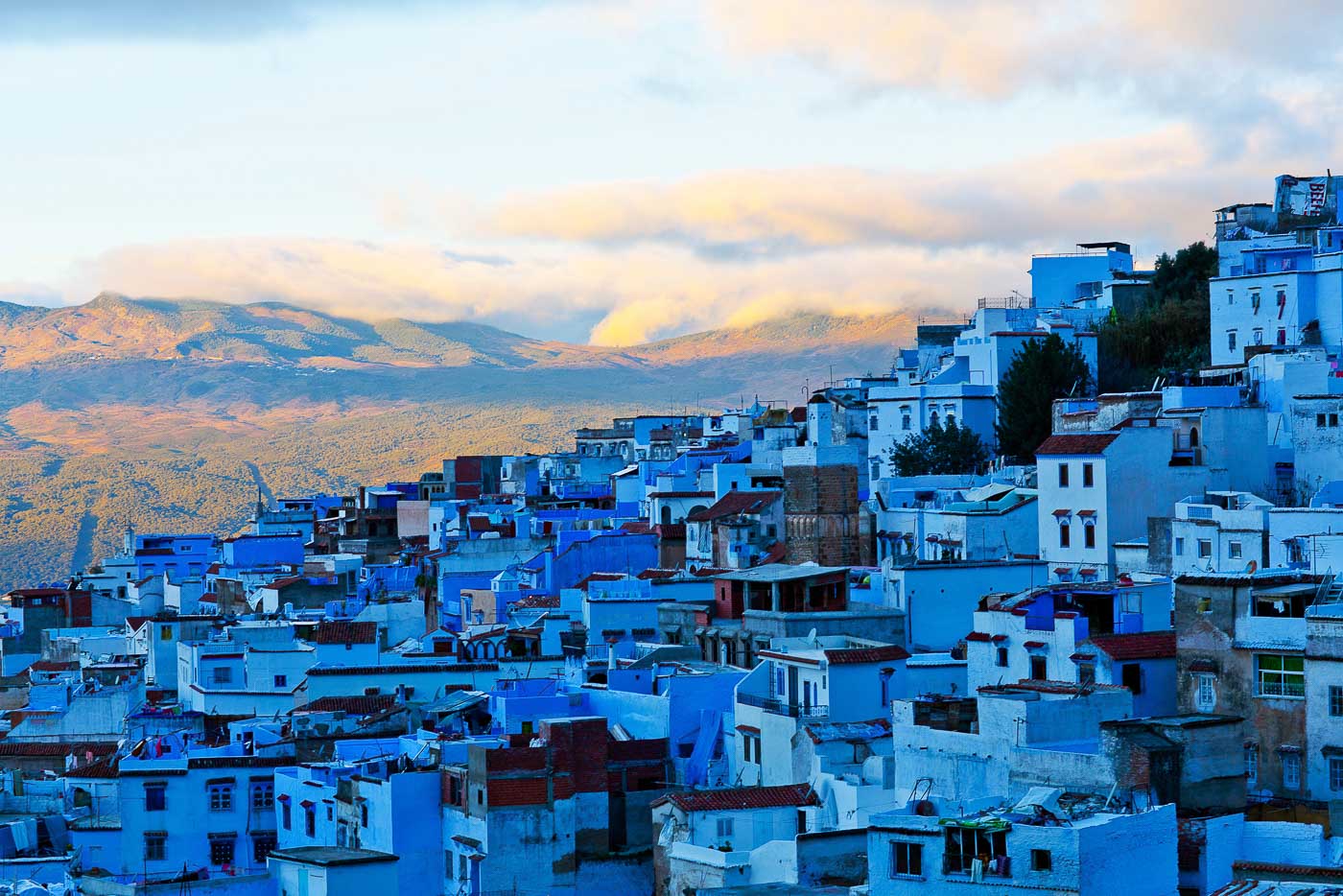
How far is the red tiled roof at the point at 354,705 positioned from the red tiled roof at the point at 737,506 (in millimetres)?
12500

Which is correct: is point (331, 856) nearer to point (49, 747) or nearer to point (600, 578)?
point (49, 747)

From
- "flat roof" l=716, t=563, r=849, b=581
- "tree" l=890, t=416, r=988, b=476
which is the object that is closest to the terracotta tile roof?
"flat roof" l=716, t=563, r=849, b=581

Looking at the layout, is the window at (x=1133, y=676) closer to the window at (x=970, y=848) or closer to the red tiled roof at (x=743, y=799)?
the red tiled roof at (x=743, y=799)

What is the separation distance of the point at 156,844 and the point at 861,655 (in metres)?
12.4

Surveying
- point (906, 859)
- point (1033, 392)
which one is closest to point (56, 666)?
point (1033, 392)

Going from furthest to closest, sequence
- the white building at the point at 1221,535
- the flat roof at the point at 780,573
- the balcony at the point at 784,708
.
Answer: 1. the flat roof at the point at 780,573
2. the white building at the point at 1221,535
3. the balcony at the point at 784,708

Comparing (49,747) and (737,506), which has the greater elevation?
(737,506)

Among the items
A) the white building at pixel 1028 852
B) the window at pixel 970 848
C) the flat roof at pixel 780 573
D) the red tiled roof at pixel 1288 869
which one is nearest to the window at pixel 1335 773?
the red tiled roof at pixel 1288 869

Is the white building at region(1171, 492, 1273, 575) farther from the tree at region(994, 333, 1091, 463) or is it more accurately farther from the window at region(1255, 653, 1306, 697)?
the tree at region(994, 333, 1091, 463)

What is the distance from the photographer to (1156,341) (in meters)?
57.8

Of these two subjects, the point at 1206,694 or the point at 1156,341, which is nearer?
the point at 1206,694

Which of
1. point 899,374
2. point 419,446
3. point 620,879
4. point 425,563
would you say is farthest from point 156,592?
point 419,446

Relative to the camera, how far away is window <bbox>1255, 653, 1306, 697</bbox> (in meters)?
29.4

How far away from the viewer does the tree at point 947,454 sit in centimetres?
5334
